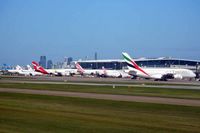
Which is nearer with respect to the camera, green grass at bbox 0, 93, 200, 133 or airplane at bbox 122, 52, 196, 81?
green grass at bbox 0, 93, 200, 133

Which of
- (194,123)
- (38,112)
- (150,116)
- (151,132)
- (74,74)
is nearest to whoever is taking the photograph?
(151,132)

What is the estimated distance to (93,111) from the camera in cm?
2602

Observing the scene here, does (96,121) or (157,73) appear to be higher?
(157,73)

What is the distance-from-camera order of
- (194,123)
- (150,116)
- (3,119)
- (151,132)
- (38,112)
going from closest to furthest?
(151,132) < (194,123) < (3,119) < (150,116) < (38,112)

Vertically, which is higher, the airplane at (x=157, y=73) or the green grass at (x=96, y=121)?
the airplane at (x=157, y=73)

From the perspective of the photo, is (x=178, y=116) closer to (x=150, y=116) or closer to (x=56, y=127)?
(x=150, y=116)

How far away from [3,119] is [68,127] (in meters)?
5.13

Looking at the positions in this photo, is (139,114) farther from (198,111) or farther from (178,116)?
(198,111)

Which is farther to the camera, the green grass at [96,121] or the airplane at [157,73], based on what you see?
the airplane at [157,73]

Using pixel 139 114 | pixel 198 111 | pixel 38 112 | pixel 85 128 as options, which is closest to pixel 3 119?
pixel 38 112

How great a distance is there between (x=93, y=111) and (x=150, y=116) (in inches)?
176

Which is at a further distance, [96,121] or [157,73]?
[157,73]

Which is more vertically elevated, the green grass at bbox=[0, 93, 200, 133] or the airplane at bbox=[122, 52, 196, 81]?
the airplane at bbox=[122, 52, 196, 81]

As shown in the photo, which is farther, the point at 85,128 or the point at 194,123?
Result: the point at 194,123
